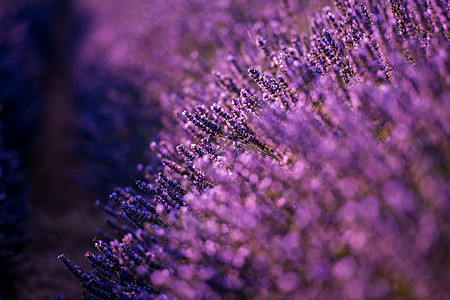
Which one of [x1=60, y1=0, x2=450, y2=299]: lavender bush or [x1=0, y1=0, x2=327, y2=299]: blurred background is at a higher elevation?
[x1=0, y1=0, x2=327, y2=299]: blurred background

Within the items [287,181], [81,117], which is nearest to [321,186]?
[287,181]

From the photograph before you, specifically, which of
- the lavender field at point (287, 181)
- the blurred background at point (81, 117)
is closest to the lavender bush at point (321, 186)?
the lavender field at point (287, 181)

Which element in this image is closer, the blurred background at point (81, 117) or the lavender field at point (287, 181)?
the lavender field at point (287, 181)

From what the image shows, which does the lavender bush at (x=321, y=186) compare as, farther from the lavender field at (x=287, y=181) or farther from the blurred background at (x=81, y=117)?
the blurred background at (x=81, y=117)

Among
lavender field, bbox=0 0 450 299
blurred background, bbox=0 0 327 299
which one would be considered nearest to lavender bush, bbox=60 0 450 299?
lavender field, bbox=0 0 450 299

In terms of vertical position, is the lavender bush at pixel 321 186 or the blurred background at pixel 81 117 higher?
the blurred background at pixel 81 117

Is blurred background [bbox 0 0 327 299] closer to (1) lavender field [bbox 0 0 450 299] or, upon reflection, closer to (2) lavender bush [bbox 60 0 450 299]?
(1) lavender field [bbox 0 0 450 299]

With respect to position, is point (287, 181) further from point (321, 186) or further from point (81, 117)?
point (81, 117)
